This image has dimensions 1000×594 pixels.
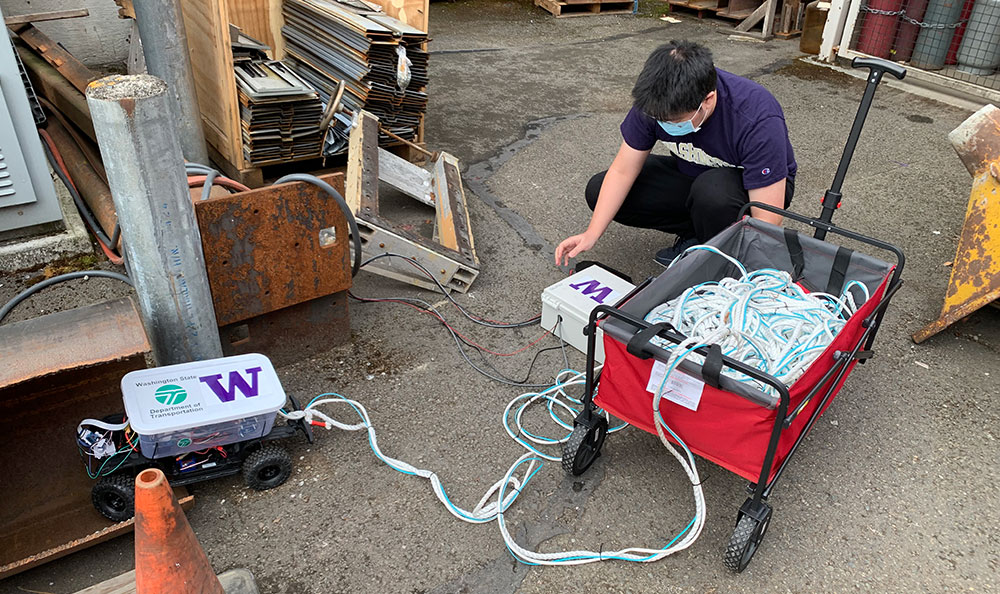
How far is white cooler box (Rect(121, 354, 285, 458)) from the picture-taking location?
2.21 metres

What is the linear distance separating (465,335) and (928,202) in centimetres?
339

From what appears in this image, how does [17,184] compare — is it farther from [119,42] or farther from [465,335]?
[119,42]

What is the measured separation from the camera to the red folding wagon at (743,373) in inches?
79.7

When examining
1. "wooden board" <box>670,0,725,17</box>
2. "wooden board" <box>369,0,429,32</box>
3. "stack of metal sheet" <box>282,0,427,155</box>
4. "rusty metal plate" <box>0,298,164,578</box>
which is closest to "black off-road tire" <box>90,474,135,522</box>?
"rusty metal plate" <box>0,298,164,578</box>

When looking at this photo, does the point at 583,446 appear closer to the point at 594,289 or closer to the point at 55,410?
the point at 594,289

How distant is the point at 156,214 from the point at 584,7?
8.04 metres

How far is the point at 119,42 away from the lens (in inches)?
246

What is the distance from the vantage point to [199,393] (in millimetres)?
2348

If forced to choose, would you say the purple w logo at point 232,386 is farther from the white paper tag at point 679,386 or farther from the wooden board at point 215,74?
the wooden board at point 215,74

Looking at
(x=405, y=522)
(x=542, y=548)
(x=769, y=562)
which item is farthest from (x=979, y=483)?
(x=405, y=522)

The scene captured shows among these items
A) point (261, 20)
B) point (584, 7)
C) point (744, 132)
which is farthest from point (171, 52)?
point (584, 7)

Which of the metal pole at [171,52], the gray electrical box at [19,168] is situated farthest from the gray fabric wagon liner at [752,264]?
the gray electrical box at [19,168]

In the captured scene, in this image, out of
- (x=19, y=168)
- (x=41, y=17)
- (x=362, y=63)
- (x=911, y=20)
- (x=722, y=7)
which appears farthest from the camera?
(x=722, y=7)

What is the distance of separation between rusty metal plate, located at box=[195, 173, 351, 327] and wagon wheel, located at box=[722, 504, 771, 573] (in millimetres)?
1808
